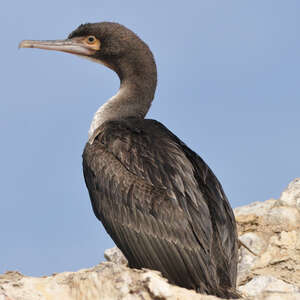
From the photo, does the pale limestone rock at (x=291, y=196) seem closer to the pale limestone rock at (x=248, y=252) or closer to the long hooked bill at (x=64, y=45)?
the pale limestone rock at (x=248, y=252)

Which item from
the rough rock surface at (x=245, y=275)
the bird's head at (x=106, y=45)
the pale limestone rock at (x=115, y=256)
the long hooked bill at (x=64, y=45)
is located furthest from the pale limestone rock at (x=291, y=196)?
the long hooked bill at (x=64, y=45)

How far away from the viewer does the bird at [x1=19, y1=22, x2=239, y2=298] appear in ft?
28.1

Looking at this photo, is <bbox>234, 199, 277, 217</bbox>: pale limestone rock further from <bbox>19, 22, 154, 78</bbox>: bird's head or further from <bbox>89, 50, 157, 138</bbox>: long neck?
<bbox>19, 22, 154, 78</bbox>: bird's head

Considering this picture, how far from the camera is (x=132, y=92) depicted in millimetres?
11383

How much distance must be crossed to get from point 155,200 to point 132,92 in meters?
2.83

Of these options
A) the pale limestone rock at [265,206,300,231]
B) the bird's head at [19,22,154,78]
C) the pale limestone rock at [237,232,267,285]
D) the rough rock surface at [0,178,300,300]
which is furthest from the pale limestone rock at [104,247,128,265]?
the bird's head at [19,22,154,78]

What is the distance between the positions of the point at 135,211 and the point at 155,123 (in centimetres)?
172

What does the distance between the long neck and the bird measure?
1.63 ft

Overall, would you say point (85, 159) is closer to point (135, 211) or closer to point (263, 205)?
point (135, 211)

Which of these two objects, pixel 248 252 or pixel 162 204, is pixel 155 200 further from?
pixel 248 252

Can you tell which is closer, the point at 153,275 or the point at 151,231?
the point at 153,275

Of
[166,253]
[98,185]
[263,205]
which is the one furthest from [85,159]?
[263,205]

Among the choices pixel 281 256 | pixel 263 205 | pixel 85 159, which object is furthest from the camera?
pixel 263 205

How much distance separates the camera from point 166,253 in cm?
869
